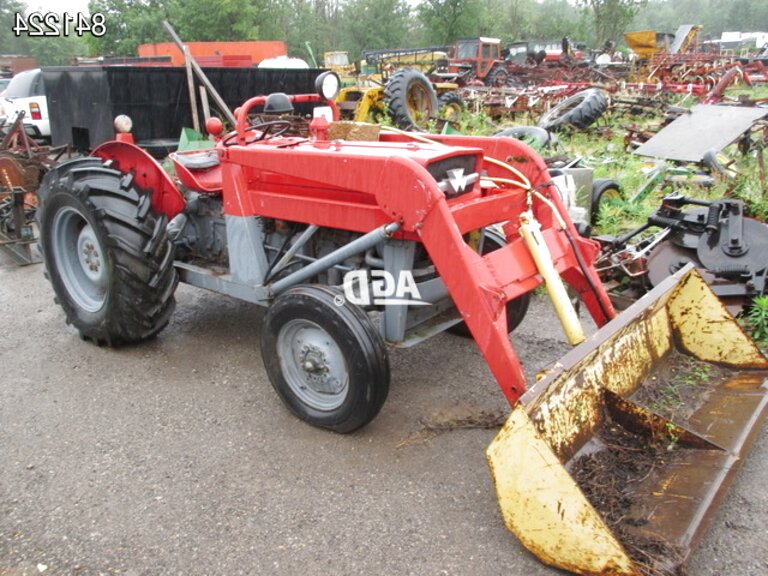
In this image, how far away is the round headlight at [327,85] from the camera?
3855 millimetres

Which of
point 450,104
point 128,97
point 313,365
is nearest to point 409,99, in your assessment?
point 450,104

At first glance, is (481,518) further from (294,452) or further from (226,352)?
(226,352)

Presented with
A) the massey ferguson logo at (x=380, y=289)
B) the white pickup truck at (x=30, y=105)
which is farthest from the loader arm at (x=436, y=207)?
the white pickup truck at (x=30, y=105)

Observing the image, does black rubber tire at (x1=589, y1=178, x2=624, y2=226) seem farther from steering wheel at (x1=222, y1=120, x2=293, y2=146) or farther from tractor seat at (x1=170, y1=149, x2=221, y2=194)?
tractor seat at (x1=170, y1=149, x2=221, y2=194)

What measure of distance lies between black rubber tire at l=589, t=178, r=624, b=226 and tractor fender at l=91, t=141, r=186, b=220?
3.85 metres

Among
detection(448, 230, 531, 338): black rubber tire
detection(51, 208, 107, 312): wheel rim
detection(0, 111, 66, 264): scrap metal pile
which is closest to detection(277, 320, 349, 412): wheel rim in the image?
detection(448, 230, 531, 338): black rubber tire

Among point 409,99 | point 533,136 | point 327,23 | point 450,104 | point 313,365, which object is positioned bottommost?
point 313,365

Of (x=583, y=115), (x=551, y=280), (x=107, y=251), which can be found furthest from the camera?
(x=583, y=115)

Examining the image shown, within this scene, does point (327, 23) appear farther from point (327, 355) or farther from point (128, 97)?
point (327, 355)

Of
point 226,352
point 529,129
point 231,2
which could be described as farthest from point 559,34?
point 226,352

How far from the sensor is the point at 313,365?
125 inches

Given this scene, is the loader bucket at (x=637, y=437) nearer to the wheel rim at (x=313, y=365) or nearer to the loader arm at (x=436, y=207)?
the loader arm at (x=436, y=207)

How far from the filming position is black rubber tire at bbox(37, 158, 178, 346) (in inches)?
152

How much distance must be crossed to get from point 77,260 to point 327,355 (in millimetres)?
2309
